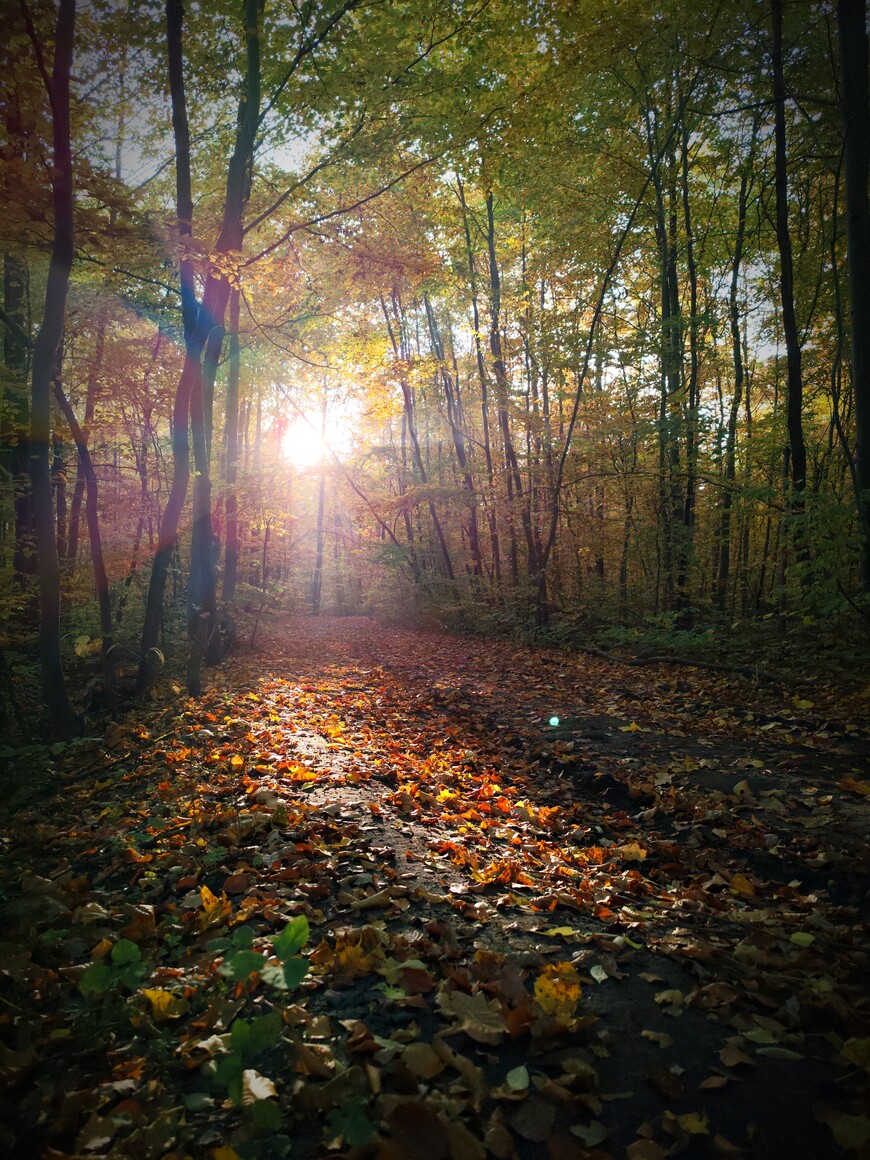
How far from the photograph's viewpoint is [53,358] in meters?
5.76

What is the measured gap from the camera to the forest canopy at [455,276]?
6.62 m

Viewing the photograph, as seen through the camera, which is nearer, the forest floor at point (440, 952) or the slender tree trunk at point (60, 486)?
the forest floor at point (440, 952)

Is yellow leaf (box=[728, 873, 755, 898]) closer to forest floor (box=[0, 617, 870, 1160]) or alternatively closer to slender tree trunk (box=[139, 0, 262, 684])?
forest floor (box=[0, 617, 870, 1160])

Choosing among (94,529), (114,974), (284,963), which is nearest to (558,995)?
(284,963)

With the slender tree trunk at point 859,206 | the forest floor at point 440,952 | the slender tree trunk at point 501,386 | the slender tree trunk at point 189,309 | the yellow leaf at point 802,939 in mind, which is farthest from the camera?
the slender tree trunk at point 501,386

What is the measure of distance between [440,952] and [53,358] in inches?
265

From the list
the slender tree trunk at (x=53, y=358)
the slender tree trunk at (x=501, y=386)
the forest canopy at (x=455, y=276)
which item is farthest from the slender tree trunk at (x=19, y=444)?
the slender tree trunk at (x=501, y=386)

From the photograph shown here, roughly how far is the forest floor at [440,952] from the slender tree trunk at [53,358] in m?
1.46

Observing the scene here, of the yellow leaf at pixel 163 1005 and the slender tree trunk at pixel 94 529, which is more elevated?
the slender tree trunk at pixel 94 529

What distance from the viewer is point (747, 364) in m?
17.1

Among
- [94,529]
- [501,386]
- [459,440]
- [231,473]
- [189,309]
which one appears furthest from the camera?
[459,440]

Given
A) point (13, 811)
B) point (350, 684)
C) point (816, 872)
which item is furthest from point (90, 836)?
point (350, 684)

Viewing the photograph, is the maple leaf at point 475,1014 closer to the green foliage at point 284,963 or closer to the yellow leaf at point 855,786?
the green foliage at point 284,963

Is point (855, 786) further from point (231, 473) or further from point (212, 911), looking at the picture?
point (231, 473)
